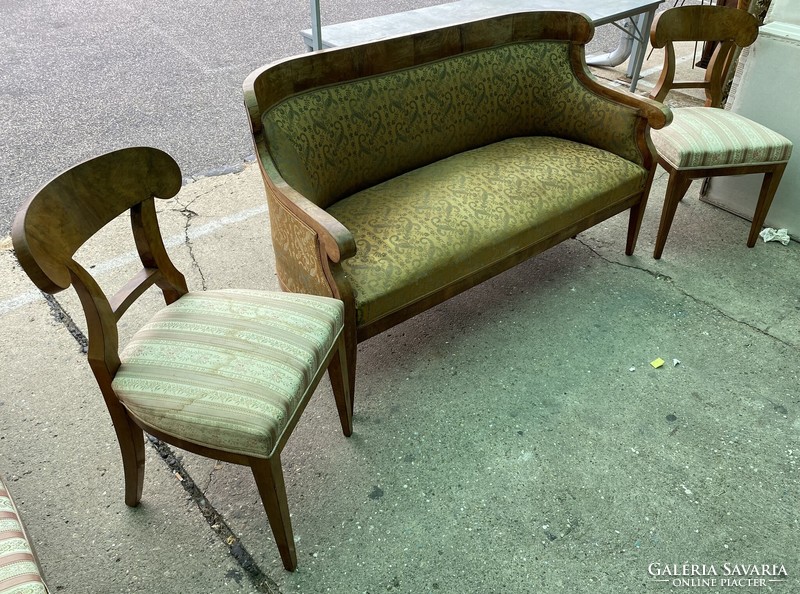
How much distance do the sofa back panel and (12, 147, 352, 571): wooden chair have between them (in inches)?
19.5

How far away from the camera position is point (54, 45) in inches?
204

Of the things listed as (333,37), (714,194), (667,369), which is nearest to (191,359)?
(667,369)

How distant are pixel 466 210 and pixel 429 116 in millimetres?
494

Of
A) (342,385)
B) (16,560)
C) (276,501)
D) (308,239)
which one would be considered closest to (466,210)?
(308,239)

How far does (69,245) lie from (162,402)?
1.39 ft

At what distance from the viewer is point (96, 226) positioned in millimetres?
1572

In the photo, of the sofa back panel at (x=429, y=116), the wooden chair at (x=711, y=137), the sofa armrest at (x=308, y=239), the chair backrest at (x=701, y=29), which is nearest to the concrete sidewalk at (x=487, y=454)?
the wooden chair at (x=711, y=137)

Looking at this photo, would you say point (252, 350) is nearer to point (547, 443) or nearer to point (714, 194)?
point (547, 443)

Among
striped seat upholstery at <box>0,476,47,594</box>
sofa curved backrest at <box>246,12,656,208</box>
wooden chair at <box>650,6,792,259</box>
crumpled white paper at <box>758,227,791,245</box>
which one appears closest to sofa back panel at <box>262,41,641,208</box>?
sofa curved backrest at <box>246,12,656,208</box>

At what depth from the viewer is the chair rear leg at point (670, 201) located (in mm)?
2773

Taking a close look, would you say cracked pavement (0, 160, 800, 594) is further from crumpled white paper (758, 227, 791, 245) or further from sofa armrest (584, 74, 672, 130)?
sofa armrest (584, 74, 672, 130)

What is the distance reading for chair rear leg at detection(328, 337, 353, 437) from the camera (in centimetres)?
190

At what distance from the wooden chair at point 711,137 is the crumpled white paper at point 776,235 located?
4.9 inches

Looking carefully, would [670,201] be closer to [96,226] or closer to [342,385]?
[342,385]
